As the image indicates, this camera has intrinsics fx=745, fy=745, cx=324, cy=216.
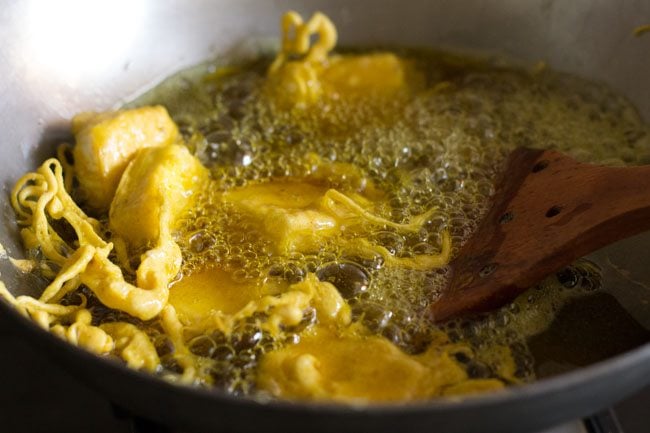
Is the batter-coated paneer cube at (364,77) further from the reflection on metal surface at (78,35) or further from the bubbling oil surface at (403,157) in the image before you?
the reflection on metal surface at (78,35)

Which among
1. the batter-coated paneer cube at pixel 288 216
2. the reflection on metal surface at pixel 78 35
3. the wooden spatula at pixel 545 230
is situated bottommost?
the batter-coated paneer cube at pixel 288 216

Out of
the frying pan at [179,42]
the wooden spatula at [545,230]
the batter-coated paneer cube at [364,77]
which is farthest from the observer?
the batter-coated paneer cube at [364,77]

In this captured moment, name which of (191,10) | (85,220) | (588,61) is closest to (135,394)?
(85,220)

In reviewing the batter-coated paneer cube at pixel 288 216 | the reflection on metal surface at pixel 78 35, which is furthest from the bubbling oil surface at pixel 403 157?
the reflection on metal surface at pixel 78 35

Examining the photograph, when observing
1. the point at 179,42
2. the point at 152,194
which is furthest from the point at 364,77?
the point at 152,194

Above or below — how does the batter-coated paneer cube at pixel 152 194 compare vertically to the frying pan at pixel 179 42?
below

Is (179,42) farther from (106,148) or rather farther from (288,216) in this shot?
(288,216)
